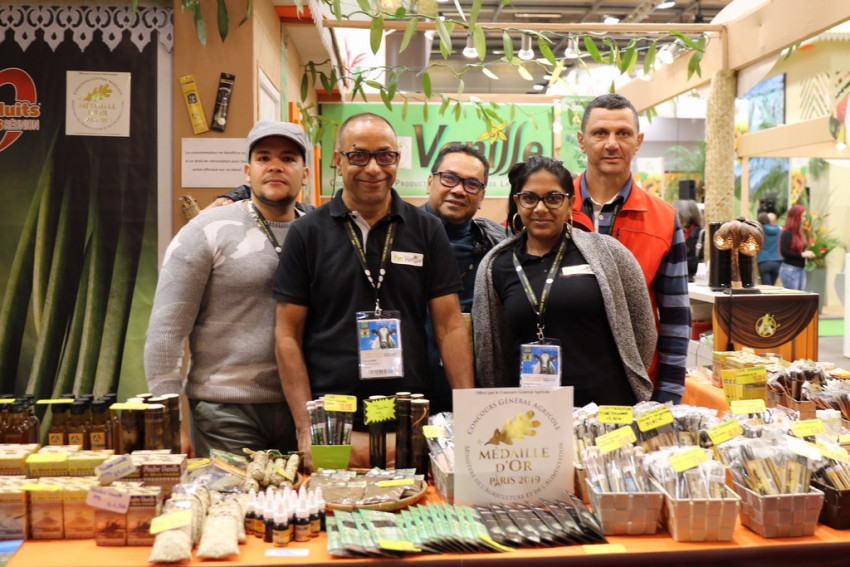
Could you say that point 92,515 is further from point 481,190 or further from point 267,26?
point 267,26

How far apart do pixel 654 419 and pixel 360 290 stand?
0.98m

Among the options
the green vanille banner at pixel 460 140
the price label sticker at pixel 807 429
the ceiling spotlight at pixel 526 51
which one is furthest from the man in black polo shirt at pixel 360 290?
the ceiling spotlight at pixel 526 51

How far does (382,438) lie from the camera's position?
2189mm

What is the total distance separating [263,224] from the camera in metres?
2.69

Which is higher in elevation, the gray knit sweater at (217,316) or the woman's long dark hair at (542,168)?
the woman's long dark hair at (542,168)

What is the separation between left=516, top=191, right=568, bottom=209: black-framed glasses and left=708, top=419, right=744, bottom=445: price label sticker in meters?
0.87

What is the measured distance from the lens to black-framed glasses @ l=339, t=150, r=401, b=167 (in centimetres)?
248

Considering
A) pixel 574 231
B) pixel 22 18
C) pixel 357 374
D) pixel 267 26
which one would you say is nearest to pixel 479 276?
pixel 574 231

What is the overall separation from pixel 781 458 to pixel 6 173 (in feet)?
11.3

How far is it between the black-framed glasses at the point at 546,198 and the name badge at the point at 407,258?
0.39 metres

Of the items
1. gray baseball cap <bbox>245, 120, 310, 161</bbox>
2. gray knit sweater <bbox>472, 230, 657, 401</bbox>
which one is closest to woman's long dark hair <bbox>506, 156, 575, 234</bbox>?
gray knit sweater <bbox>472, 230, 657, 401</bbox>

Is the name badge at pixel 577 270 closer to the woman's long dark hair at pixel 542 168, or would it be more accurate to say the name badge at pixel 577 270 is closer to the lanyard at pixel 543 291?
the lanyard at pixel 543 291

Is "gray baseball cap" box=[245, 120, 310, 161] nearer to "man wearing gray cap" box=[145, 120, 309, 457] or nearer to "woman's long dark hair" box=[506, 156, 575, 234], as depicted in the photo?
"man wearing gray cap" box=[145, 120, 309, 457]

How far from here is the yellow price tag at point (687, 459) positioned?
1861mm
